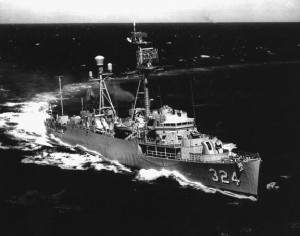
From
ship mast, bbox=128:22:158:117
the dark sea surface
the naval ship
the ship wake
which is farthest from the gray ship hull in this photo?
ship mast, bbox=128:22:158:117

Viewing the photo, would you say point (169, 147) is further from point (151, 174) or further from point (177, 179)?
point (151, 174)

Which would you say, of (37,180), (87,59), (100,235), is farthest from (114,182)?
(87,59)

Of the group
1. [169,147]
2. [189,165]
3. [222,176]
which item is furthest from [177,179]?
[222,176]

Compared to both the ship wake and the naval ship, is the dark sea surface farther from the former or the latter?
the naval ship

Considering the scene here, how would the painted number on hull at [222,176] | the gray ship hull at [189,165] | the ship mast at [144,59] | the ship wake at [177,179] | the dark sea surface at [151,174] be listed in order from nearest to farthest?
the dark sea surface at [151,174], the gray ship hull at [189,165], the painted number on hull at [222,176], the ship wake at [177,179], the ship mast at [144,59]

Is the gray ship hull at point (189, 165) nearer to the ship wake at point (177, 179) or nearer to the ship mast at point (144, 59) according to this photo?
the ship wake at point (177, 179)

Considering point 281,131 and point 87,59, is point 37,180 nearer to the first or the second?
point 281,131

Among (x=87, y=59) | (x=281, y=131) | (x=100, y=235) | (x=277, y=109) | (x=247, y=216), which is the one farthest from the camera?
(x=87, y=59)

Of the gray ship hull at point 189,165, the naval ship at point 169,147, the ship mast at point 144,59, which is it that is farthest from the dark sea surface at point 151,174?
the ship mast at point 144,59
